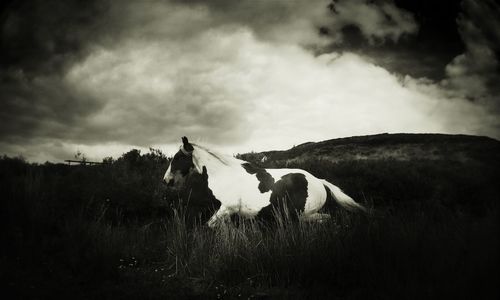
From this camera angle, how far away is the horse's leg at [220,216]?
16.2 ft

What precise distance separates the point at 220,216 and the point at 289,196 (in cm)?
130

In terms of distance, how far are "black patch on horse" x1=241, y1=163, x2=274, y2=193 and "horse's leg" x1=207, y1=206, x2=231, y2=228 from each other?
722 millimetres

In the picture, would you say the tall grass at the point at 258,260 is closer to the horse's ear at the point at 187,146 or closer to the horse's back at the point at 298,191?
the horse's back at the point at 298,191

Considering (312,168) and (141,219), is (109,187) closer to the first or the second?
(141,219)

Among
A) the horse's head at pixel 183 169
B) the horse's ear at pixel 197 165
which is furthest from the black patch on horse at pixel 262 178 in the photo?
the horse's head at pixel 183 169

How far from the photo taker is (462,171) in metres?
10.1

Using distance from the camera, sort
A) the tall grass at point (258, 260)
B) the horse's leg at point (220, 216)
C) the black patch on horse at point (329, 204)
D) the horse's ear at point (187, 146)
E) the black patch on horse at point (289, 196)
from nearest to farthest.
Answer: the tall grass at point (258, 260) < the horse's leg at point (220, 216) < the black patch on horse at point (289, 196) < the black patch on horse at point (329, 204) < the horse's ear at point (187, 146)

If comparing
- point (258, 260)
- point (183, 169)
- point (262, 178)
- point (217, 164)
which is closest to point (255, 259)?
point (258, 260)

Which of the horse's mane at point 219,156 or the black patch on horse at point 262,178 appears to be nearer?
the black patch on horse at point 262,178

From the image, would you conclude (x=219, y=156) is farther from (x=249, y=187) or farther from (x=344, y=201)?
(x=344, y=201)

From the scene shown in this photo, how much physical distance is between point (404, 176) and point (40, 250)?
9222mm

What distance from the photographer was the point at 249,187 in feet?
17.6

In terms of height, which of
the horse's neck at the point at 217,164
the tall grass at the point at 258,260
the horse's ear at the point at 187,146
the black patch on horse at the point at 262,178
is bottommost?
the tall grass at the point at 258,260

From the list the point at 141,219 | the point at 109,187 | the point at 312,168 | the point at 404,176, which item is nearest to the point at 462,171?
the point at 404,176
